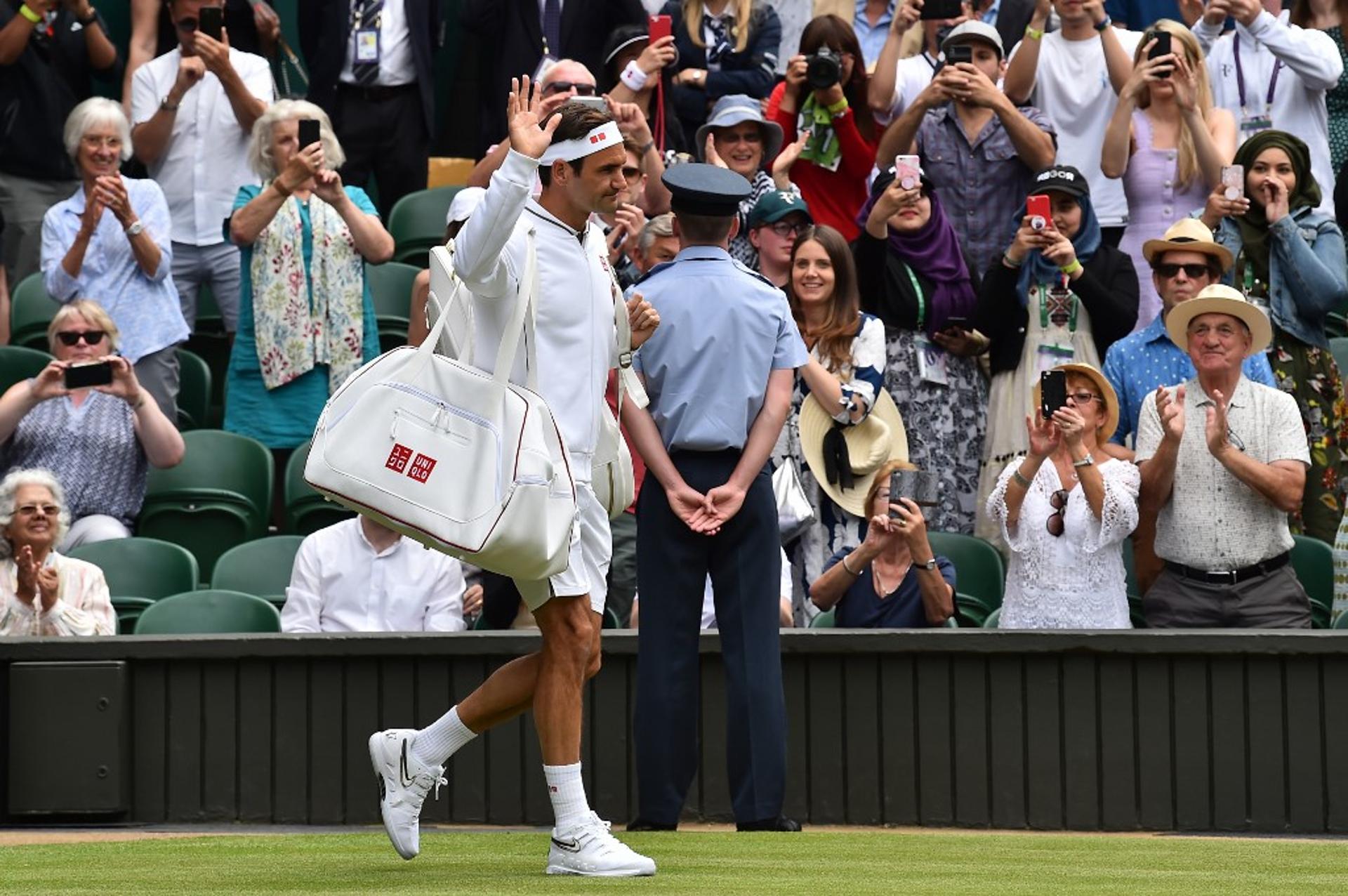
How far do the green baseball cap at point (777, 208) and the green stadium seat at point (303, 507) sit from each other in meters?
2.34

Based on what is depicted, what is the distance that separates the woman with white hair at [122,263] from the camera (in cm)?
1112

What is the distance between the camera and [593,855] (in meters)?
6.02

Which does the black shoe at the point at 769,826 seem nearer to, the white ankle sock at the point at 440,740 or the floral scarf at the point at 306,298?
the white ankle sock at the point at 440,740

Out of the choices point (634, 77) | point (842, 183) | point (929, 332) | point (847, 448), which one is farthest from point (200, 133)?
point (847, 448)

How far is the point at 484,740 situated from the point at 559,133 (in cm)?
311

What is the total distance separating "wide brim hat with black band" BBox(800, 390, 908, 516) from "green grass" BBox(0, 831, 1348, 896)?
223cm

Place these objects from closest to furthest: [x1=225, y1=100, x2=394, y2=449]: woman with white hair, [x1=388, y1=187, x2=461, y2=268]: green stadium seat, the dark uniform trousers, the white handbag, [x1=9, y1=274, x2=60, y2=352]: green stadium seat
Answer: the white handbag, the dark uniform trousers, [x1=225, y1=100, x2=394, y2=449]: woman with white hair, [x1=9, y1=274, x2=60, y2=352]: green stadium seat, [x1=388, y1=187, x2=461, y2=268]: green stadium seat

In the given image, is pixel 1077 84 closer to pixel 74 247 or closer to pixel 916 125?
pixel 916 125

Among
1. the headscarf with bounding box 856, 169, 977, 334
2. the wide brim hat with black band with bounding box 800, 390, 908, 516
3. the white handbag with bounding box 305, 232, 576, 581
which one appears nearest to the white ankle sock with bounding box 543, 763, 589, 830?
the white handbag with bounding box 305, 232, 576, 581

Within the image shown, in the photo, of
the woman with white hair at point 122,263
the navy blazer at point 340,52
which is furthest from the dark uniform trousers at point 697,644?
the navy blazer at point 340,52

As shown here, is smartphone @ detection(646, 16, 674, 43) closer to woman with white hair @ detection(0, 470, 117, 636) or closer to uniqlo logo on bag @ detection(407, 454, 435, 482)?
woman with white hair @ detection(0, 470, 117, 636)

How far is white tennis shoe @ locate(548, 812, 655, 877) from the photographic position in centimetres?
600

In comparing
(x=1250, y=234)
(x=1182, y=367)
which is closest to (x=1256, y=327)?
(x=1182, y=367)

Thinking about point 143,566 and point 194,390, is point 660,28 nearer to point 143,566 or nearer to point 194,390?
point 194,390
